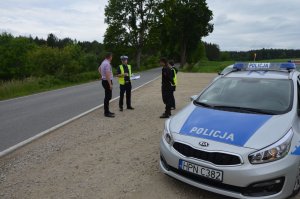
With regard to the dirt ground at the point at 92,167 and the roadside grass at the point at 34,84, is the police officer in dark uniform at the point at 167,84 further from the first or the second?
the roadside grass at the point at 34,84

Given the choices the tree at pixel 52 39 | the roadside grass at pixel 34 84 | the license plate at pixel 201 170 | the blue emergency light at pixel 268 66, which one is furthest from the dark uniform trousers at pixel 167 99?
the tree at pixel 52 39

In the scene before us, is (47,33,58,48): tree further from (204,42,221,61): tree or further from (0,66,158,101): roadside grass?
(0,66,158,101): roadside grass

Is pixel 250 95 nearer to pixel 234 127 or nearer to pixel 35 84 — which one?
pixel 234 127

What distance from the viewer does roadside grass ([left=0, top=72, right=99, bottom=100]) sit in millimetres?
19064

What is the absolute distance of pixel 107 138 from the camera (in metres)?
7.19

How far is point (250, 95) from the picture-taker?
5172mm

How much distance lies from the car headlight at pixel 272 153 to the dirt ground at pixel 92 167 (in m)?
0.81

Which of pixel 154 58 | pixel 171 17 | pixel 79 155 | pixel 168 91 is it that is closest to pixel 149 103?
pixel 168 91

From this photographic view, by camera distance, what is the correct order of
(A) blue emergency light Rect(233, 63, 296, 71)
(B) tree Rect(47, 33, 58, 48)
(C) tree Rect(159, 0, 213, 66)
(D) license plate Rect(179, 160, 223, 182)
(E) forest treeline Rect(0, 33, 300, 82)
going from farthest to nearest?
(B) tree Rect(47, 33, 58, 48) → (C) tree Rect(159, 0, 213, 66) → (E) forest treeline Rect(0, 33, 300, 82) → (A) blue emergency light Rect(233, 63, 296, 71) → (D) license plate Rect(179, 160, 223, 182)

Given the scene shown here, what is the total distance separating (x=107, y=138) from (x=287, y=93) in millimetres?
3879

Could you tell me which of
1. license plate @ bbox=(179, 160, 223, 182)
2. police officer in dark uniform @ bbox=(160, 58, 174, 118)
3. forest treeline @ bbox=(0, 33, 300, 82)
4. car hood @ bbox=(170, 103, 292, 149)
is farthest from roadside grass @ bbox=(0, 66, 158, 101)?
license plate @ bbox=(179, 160, 223, 182)

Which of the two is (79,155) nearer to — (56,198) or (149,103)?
(56,198)

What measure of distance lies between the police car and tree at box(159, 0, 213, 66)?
48981 millimetres

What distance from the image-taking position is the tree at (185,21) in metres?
54.3
